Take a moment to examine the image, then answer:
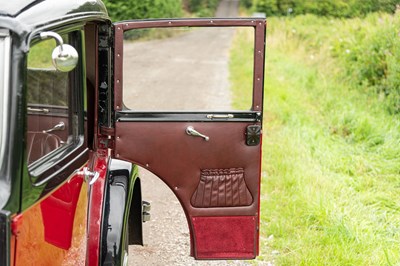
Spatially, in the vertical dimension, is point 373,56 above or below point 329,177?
above

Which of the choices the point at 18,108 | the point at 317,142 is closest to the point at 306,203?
the point at 317,142

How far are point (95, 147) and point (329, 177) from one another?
350 centimetres

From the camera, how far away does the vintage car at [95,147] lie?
79.0 inches

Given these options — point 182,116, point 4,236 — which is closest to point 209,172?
point 182,116

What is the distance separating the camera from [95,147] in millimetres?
3285

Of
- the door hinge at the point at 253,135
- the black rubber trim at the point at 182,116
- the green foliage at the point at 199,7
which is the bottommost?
the door hinge at the point at 253,135

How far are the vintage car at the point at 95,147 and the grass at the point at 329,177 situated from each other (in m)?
1.30

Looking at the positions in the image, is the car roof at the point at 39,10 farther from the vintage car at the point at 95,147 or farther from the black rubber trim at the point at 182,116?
the black rubber trim at the point at 182,116

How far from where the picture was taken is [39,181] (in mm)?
2141

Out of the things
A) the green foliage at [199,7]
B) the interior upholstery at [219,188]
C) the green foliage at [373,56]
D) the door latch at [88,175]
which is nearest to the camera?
the door latch at [88,175]

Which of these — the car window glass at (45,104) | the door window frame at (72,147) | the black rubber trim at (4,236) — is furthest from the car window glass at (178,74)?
the black rubber trim at (4,236)

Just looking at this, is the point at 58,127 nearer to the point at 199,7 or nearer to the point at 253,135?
the point at 253,135

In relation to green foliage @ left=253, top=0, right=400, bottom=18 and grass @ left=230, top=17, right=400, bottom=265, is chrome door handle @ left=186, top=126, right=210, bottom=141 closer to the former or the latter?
grass @ left=230, top=17, right=400, bottom=265

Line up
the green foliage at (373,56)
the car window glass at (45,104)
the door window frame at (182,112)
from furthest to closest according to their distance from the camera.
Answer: the green foliage at (373,56) < the door window frame at (182,112) < the car window glass at (45,104)
